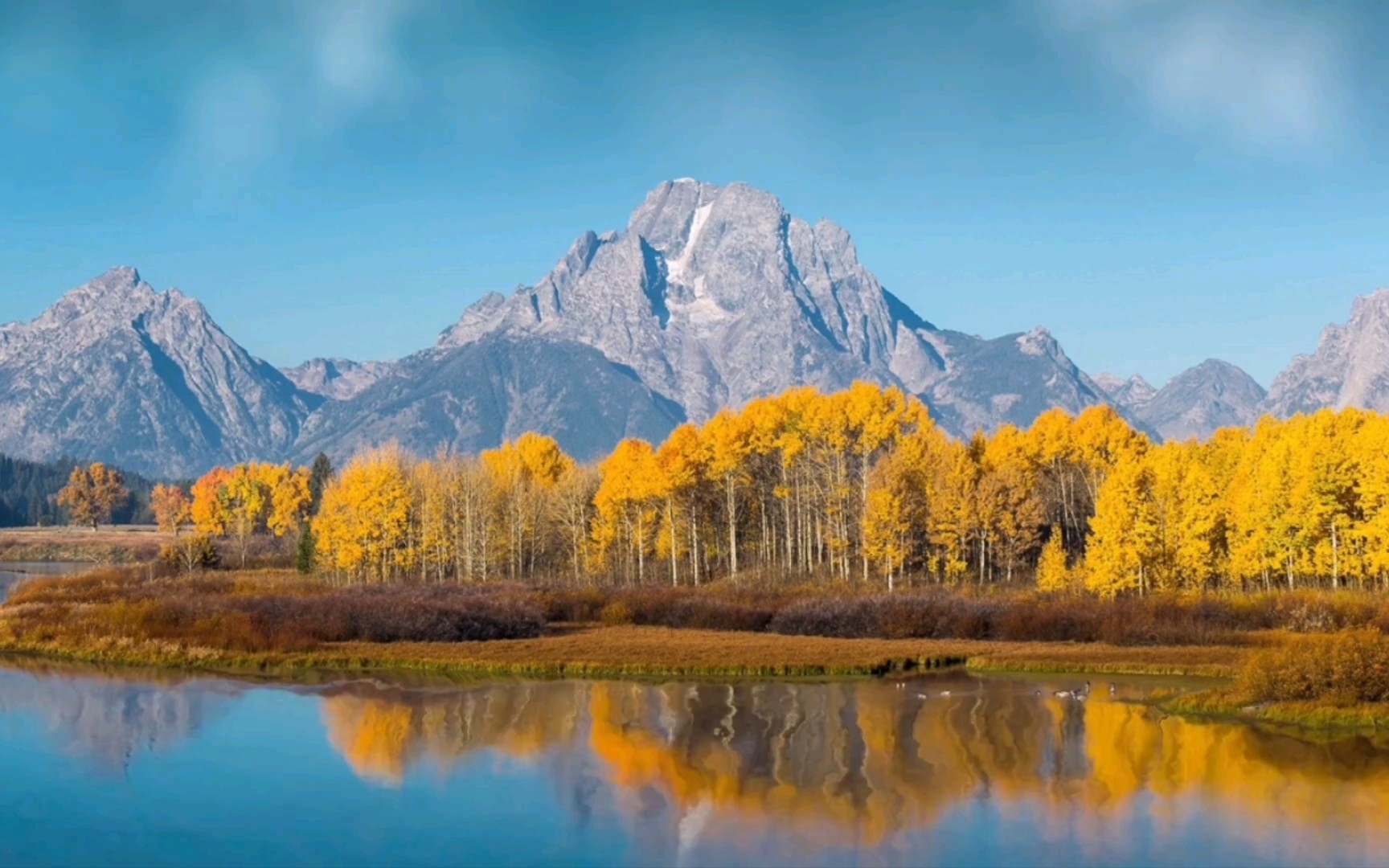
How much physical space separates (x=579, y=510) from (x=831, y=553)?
65.4 ft

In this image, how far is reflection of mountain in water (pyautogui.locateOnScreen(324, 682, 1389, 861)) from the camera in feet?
74.6

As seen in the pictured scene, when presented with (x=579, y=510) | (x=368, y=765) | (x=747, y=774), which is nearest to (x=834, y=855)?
(x=747, y=774)

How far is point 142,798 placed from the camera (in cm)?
2411

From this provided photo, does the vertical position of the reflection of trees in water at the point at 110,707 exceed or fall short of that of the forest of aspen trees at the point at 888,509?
it falls short

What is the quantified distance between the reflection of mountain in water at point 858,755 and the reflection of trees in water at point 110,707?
382cm

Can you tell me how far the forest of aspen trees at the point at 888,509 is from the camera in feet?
214

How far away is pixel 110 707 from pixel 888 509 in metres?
48.9

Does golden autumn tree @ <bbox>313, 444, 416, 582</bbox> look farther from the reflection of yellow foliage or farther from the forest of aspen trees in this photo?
the reflection of yellow foliage

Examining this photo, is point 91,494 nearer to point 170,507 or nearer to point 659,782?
point 170,507

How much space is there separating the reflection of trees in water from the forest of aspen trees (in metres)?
42.5

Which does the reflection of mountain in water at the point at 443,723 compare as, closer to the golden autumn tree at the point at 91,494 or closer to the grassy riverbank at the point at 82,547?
the grassy riverbank at the point at 82,547

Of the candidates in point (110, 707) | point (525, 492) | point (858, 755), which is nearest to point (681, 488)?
point (525, 492)

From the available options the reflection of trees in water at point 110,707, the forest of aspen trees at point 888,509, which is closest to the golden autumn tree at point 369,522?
the forest of aspen trees at point 888,509

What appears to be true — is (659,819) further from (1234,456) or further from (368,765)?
(1234,456)
